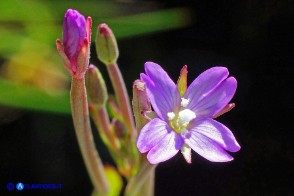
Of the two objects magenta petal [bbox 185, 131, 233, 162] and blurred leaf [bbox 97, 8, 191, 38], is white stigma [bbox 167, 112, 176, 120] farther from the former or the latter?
blurred leaf [bbox 97, 8, 191, 38]

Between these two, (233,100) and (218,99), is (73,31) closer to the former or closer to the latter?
(218,99)

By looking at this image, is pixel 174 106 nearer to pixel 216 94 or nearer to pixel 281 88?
Result: pixel 216 94

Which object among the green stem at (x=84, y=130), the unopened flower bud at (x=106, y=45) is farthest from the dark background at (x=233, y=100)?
the unopened flower bud at (x=106, y=45)

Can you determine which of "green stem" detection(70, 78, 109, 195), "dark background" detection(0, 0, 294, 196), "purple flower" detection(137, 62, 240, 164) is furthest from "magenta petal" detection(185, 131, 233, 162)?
"dark background" detection(0, 0, 294, 196)

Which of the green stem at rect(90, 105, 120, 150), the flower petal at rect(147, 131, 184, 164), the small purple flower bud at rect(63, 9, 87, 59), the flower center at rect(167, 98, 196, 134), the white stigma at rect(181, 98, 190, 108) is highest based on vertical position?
the small purple flower bud at rect(63, 9, 87, 59)

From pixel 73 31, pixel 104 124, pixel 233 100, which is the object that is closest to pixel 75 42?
pixel 73 31

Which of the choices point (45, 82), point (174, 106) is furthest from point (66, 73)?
point (174, 106)

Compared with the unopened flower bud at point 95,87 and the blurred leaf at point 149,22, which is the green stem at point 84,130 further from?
the blurred leaf at point 149,22
